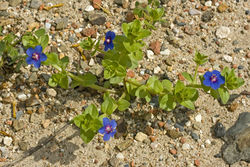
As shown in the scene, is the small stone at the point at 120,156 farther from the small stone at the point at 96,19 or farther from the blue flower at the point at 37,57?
the small stone at the point at 96,19

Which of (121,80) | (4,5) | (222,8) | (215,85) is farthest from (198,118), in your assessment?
(4,5)

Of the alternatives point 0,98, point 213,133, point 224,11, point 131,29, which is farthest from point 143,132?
point 224,11

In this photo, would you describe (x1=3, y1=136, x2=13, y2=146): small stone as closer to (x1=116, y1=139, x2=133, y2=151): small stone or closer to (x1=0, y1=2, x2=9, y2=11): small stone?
(x1=116, y1=139, x2=133, y2=151): small stone

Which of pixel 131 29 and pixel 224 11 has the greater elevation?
pixel 131 29

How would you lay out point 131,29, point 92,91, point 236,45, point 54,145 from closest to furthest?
point 131,29, point 54,145, point 92,91, point 236,45

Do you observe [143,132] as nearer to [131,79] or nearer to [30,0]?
[131,79]

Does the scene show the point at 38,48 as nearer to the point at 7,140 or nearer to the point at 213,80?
the point at 7,140

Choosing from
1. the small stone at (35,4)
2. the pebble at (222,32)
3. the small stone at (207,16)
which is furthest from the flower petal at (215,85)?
the small stone at (35,4)
